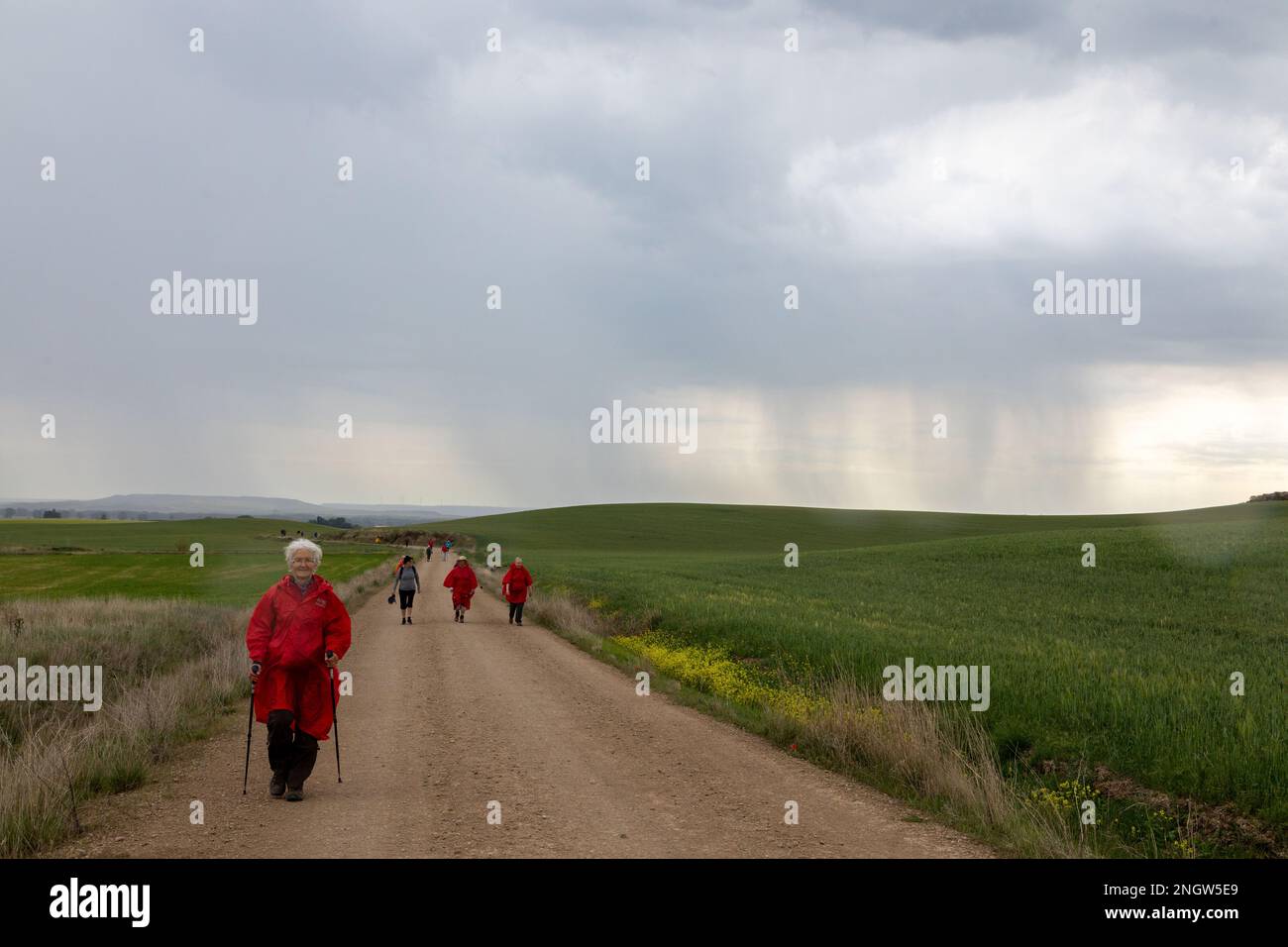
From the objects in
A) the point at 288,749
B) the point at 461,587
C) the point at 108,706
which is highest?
the point at 288,749

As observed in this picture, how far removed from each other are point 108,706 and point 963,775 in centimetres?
1156

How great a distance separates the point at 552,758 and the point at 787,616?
12251 millimetres

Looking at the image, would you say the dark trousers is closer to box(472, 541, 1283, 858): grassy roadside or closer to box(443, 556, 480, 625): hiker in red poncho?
box(472, 541, 1283, 858): grassy roadside

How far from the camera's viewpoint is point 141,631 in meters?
19.9

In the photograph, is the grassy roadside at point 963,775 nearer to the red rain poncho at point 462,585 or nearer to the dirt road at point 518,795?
the dirt road at point 518,795

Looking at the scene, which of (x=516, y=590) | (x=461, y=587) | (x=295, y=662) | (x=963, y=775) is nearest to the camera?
(x=295, y=662)

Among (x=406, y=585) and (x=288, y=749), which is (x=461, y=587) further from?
(x=288, y=749)

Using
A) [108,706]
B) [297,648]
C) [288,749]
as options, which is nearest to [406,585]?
[108,706]

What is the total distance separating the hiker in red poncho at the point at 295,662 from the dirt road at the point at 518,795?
0.42 meters

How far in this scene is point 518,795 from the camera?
8.35 metres

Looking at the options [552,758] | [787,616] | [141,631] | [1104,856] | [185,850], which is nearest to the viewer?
[185,850]
